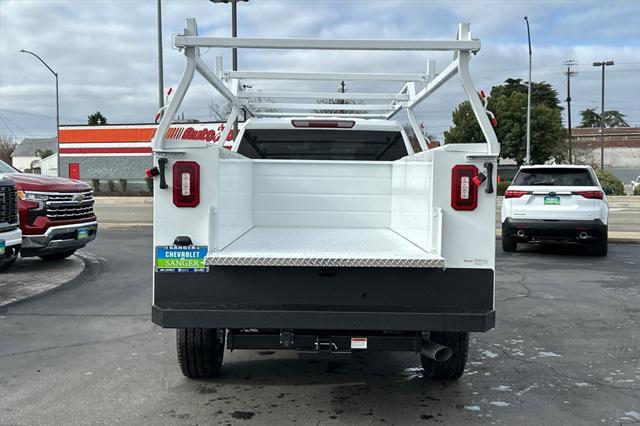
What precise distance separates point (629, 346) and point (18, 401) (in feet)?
Result: 17.3

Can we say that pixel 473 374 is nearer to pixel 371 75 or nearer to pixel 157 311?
pixel 157 311

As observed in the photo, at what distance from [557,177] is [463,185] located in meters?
8.79

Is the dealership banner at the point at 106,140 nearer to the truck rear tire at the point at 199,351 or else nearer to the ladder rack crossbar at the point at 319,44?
the truck rear tire at the point at 199,351

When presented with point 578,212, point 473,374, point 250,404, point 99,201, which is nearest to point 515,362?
point 473,374

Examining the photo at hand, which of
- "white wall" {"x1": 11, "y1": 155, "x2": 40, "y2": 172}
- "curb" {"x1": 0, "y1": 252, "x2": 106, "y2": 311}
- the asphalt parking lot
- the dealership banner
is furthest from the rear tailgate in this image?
"white wall" {"x1": 11, "y1": 155, "x2": 40, "y2": 172}

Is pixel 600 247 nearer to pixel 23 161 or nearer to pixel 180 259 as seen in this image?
pixel 180 259

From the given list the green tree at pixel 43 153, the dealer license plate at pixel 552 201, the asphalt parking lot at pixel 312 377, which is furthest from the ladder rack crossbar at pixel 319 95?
the green tree at pixel 43 153

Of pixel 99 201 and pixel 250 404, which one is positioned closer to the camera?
pixel 250 404

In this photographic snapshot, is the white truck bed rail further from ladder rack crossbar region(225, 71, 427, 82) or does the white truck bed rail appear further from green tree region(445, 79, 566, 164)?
green tree region(445, 79, 566, 164)

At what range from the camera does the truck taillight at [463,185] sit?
13.6 ft

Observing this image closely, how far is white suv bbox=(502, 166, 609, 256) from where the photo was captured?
11.9 metres

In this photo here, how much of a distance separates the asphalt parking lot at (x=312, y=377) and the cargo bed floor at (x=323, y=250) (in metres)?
1.09

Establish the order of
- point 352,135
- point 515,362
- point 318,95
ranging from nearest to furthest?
1. point 515,362
2. point 352,135
3. point 318,95

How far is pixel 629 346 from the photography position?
617cm
